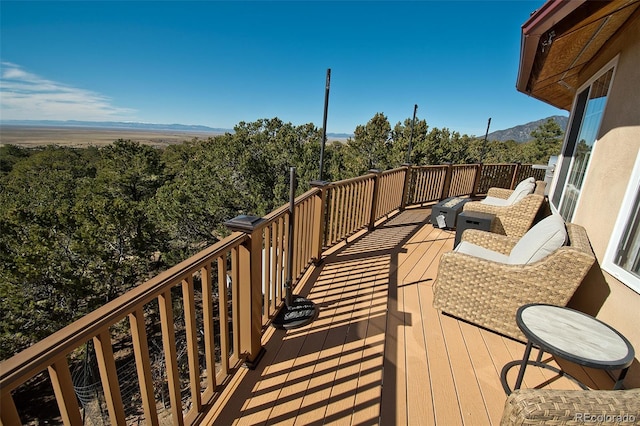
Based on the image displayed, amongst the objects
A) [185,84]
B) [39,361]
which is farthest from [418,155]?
[185,84]

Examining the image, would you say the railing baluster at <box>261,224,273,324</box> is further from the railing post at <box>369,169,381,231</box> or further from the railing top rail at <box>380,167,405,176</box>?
the railing top rail at <box>380,167,405,176</box>

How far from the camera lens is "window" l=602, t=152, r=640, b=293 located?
1814mm

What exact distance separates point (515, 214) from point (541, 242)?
2.09 metres

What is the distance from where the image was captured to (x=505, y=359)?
83.6 inches

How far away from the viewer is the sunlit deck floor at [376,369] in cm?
168

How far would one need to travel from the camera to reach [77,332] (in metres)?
0.87

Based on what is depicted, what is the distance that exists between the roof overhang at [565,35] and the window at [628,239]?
3.26 feet

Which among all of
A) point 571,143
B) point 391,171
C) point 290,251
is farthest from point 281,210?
point 571,143

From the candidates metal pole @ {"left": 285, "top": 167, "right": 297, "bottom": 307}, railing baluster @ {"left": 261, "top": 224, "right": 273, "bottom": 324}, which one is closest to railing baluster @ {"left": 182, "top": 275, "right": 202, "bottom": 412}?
railing baluster @ {"left": 261, "top": 224, "right": 273, "bottom": 324}

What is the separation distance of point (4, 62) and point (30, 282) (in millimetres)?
58676

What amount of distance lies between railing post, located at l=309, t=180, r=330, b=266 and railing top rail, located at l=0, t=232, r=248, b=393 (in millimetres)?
1948

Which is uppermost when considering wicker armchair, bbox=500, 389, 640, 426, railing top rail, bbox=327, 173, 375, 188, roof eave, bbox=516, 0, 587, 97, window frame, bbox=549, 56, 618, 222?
roof eave, bbox=516, 0, 587, 97

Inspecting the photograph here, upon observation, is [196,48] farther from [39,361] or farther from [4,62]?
[4,62]

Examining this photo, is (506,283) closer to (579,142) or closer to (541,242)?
(541,242)
